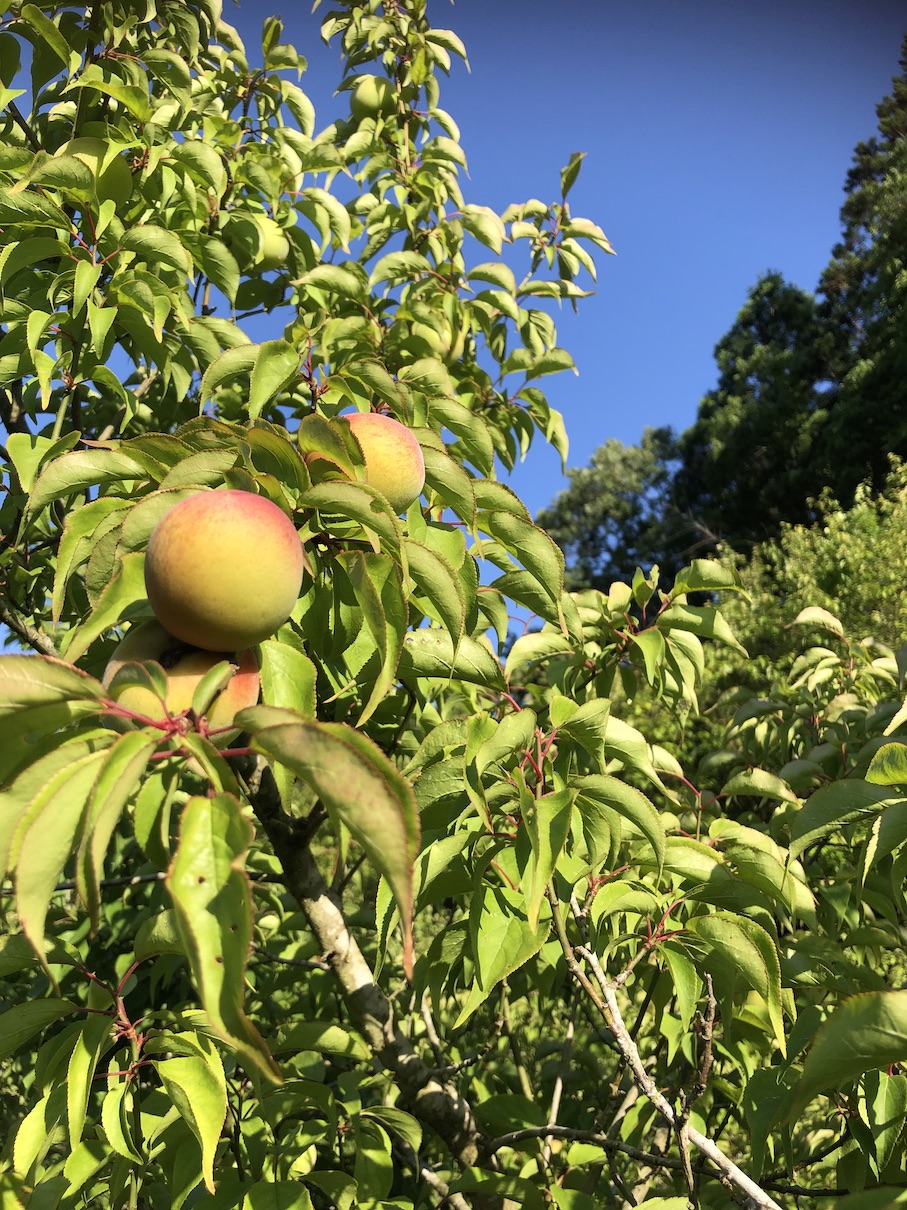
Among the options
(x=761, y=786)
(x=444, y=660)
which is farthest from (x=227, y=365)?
(x=761, y=786)

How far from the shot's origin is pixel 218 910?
0.56 metres

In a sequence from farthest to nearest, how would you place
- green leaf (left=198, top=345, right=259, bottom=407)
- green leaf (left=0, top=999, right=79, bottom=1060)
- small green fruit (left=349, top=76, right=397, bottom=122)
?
1. small green fruit (left=349, top=76, right=397, bottom=122)
2. green leaf (left=198, top=345, right=259, bottom=407)
3. green leaf (left=0, top=999, right=79, bottom=1060)

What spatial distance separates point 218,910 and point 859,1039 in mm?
602

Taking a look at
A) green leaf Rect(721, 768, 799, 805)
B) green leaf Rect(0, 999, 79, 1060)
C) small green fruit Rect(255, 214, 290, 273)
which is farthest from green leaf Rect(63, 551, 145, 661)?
small green fruit Rect(255, 214, 290, 273)

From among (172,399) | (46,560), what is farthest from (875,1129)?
(172,399)

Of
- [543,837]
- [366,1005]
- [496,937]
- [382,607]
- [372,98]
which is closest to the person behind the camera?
[382,607]

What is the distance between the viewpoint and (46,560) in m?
1.95

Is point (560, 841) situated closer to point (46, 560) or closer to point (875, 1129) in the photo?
point (875, 1129)

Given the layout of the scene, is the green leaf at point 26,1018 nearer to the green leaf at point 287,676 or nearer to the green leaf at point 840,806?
the green leaf at point 287,676

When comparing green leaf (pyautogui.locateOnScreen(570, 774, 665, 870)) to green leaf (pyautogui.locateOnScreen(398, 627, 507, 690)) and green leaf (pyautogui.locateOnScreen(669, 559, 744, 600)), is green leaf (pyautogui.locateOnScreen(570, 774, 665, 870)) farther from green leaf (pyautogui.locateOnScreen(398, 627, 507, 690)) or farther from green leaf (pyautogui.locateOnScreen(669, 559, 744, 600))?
green leaf (pyautogui.locateOnScreen(669, 559, 744, 600))

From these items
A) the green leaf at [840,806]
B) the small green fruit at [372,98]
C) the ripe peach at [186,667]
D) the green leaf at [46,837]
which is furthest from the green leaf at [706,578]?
the small green fruit at [372,98]

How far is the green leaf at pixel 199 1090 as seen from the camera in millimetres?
993

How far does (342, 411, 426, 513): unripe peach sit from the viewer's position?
101 cm

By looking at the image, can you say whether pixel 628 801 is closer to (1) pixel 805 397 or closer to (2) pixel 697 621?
(2) pixel 697 621
